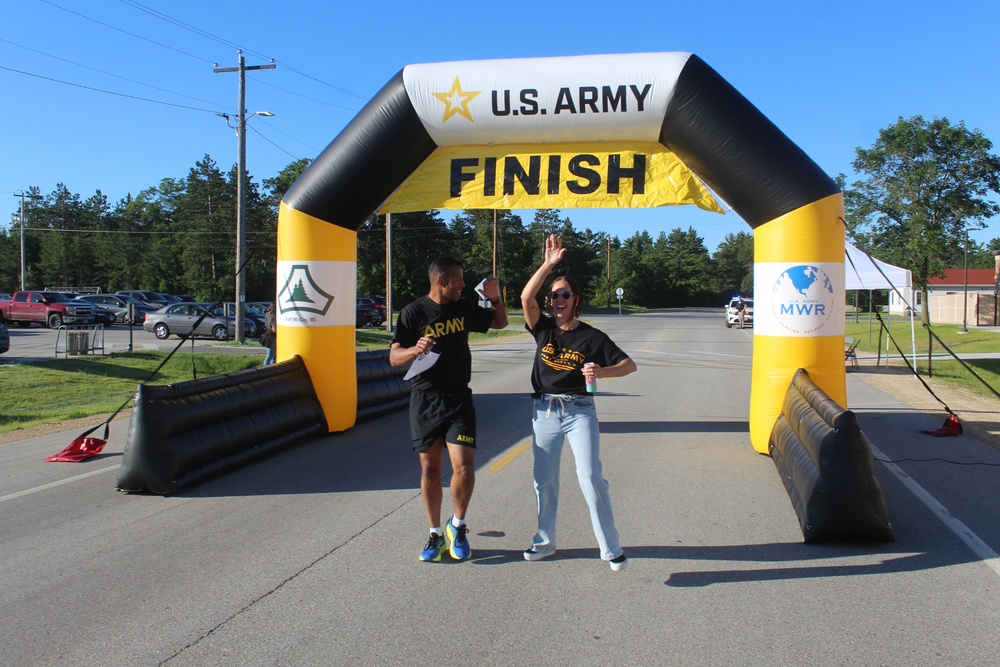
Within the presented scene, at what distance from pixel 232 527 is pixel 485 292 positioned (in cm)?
264

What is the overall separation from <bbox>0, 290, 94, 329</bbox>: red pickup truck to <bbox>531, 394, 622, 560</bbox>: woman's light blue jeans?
33.1m

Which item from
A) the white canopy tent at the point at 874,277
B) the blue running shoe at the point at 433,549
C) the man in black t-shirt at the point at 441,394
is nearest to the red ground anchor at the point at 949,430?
the man in black t-shirt at the point at 441,394

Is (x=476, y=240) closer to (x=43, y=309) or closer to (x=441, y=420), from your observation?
(x=43, y=309)

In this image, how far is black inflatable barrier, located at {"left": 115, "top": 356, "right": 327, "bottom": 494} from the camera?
6516 mm

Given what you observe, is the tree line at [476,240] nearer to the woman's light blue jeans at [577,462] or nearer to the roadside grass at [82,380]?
the woman's light blue jeans at [577,462]

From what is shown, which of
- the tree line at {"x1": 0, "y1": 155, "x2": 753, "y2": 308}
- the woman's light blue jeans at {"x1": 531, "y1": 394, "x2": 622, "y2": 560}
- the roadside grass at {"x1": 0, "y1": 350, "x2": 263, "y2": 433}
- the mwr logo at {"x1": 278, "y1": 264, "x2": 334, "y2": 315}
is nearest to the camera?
the woman's light blue jeans at {"x1": 531, "y1": 394, "x2": 622, "y2": 560}

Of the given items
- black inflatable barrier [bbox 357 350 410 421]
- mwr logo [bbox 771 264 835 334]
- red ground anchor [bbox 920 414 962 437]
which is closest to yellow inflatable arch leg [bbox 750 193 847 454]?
mwr logo [bbox 771 264 835 334]

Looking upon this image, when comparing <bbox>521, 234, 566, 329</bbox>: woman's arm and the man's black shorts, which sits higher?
<bbox>521, 234, 566, 329</bbox>: woman's arm

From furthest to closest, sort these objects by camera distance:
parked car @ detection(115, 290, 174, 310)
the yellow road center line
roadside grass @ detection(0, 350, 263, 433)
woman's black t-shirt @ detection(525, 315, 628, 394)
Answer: parked car @ detection(115, 290, 174, 310) → roadside grass @ detection(0, 350, 263, 433) → the yellow road center line → woman's black t-shirt @ detection(525, 315, 628, 394)

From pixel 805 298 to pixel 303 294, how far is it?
5.75m

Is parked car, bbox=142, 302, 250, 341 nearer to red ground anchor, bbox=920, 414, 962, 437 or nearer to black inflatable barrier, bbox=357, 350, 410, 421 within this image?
black inflatable barrier, bbox=357, 350, 410, 421

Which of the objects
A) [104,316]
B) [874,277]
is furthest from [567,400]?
[104,316]

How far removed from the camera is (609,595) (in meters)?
4.34

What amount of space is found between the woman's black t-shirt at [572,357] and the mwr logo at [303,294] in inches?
201
